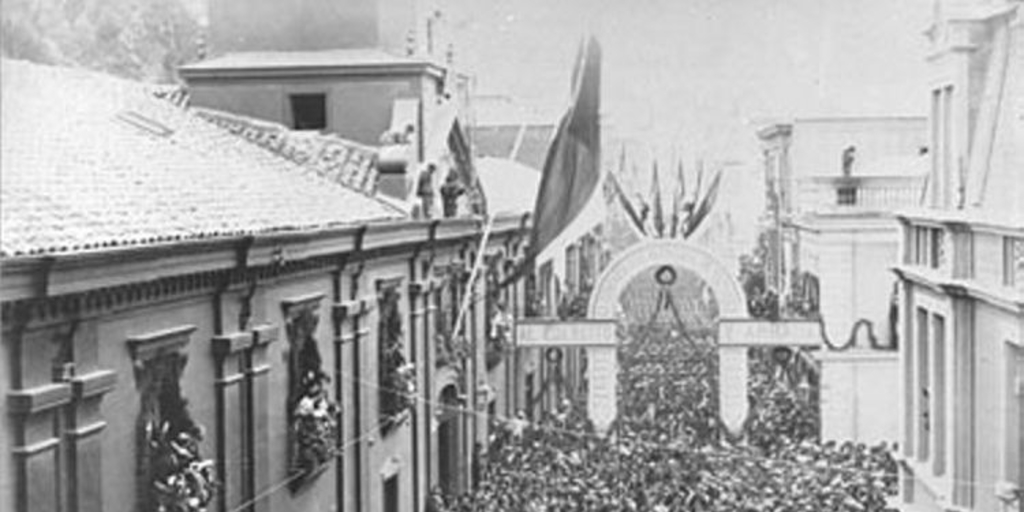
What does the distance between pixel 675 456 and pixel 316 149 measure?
1.39m

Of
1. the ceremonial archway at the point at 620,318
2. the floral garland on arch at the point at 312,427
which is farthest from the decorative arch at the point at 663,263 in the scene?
the floral garland on arch at the point at 312,427

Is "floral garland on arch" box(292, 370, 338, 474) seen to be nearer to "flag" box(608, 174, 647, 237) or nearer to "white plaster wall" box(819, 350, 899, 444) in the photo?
"flag" box(608, 174, 647, 237)

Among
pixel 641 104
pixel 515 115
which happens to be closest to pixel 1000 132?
pixel 641 104

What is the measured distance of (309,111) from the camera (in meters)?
4.35

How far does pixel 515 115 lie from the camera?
4.39 meters

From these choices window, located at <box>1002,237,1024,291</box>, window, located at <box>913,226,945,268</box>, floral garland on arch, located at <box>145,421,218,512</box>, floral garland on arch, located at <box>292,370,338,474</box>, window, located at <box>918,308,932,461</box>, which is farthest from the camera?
window, located at <box>918,308,932,461</box>

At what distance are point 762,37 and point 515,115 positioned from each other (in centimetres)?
74

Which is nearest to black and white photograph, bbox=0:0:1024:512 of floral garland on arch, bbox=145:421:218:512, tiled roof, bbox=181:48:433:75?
tiled roof, bbox=181:48:433:75

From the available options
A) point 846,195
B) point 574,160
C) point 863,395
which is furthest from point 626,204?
point 863,395

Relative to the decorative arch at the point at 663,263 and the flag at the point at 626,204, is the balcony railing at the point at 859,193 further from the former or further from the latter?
the flag at the point at 626,204

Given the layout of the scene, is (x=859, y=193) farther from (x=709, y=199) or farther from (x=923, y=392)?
(x=923, y=392)

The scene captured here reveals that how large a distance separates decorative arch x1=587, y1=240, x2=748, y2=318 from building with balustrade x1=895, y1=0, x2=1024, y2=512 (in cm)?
51

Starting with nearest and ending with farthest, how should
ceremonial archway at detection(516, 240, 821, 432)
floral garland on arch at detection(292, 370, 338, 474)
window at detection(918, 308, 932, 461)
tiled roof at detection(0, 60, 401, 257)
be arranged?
tiled roof at detection(0, 60, 401, 257) → floral garland on arch at detection(292, 370, 338, 474) → window at detection(918, 308, 932, 461) → ceremonial archway at detection(516, 240, 821, 432)

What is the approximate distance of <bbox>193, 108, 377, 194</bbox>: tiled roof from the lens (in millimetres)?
4270
